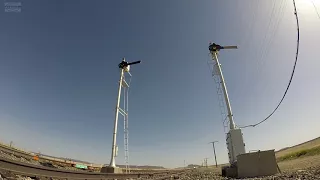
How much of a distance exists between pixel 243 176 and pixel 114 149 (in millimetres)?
14526

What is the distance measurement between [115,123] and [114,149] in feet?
10.2

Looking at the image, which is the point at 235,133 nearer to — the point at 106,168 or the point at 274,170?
the point at 274,170

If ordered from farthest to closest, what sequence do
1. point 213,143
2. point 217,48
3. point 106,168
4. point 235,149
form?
point 213,143 → point 217,48 → point 106,168 → point 235,149

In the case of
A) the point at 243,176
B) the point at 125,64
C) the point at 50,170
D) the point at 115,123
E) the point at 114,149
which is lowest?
the point at 243,176

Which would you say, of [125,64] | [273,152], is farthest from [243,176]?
[125,64]

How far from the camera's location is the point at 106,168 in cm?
2127

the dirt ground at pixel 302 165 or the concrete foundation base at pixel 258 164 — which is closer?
the concrete foundation base at pixel 258 164

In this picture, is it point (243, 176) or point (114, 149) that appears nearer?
point (243, 176)

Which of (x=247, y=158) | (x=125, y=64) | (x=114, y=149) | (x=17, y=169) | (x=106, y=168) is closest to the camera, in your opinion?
(x=17, y=169)

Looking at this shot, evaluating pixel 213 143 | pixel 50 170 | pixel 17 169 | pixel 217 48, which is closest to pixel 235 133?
pixel 217 48

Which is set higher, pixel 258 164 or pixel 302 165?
pixel 258 164

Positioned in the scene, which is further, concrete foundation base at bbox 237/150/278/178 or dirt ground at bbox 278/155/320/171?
dirt ground at bbox 278/155/320/171

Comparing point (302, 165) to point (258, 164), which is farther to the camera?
point (302, 165)

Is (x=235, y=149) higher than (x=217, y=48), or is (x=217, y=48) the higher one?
(x=217, y=48)
